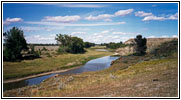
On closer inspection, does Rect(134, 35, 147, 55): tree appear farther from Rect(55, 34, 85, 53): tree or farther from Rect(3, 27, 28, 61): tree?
Rect(3, 27, 28, 61): tree

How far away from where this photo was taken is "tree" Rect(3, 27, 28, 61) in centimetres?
3024

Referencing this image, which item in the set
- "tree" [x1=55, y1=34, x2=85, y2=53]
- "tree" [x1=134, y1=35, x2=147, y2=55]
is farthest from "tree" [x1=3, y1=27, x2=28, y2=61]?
"tree" [x1=134, y1=35, x2=147, y2=55]

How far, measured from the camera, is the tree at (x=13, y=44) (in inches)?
1191

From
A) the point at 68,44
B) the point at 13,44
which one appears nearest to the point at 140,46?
the point at 68,44

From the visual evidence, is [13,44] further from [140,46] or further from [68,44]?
[140,46]

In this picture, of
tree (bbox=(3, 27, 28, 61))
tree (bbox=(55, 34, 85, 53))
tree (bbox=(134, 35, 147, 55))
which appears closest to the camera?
tree (bbox=(3, 27, 28, 61))

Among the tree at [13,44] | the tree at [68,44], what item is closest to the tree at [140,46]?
the tree at [68,44]

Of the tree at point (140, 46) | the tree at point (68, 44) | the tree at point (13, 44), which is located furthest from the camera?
the tree at point (68, 44)

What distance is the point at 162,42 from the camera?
54156mm

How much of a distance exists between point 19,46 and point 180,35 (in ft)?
99.5

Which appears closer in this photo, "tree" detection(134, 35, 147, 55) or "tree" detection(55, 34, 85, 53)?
"tree" detection(134, 35, 147, 55)

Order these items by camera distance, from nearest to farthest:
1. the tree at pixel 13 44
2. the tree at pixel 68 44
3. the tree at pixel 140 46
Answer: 1. the tree at pixel 13 44
2. the tree at pixel 140 46
3. the tree at pixel 68 44

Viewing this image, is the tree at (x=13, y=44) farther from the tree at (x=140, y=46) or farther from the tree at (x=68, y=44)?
the tree at (x=140, y=46)

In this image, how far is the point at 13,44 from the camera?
3272cm
